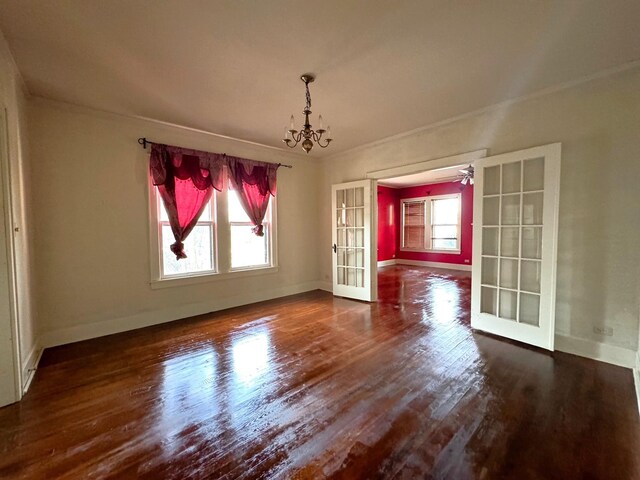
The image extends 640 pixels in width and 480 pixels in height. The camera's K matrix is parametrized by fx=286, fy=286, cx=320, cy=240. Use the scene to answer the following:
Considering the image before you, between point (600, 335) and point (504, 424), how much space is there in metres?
1.79

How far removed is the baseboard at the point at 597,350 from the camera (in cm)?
265

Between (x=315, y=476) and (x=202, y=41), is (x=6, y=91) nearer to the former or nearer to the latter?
(x=202, y=41)

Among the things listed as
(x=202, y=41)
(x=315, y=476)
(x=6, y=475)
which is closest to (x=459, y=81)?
(x=202, y=41)

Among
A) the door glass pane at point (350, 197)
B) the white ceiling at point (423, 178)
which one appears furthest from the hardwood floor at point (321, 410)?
the white ceiling at point (423, 178)

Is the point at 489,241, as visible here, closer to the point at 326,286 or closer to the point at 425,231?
the point at 326,286

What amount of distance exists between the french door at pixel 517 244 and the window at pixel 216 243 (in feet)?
11.1

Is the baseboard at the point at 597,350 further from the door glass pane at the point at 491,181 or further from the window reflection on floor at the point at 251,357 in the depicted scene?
the window reflection on floor at the point at 251,357

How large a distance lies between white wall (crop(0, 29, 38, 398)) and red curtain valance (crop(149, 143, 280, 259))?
1.25 m

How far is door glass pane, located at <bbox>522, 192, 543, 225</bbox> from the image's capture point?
3.06 meters

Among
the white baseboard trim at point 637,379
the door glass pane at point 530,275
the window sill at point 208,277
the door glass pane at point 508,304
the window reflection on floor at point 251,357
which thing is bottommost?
the window reflection on floor at point 251,357

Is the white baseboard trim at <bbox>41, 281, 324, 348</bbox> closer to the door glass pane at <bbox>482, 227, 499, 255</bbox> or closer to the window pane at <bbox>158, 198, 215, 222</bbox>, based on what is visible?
the window pane at <bbox>158, 198, 215, 222</bbox>

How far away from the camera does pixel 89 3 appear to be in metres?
1.82

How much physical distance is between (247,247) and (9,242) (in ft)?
9.89

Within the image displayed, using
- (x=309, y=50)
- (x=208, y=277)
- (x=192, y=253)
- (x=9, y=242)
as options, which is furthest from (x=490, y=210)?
(x=9, y=242)
